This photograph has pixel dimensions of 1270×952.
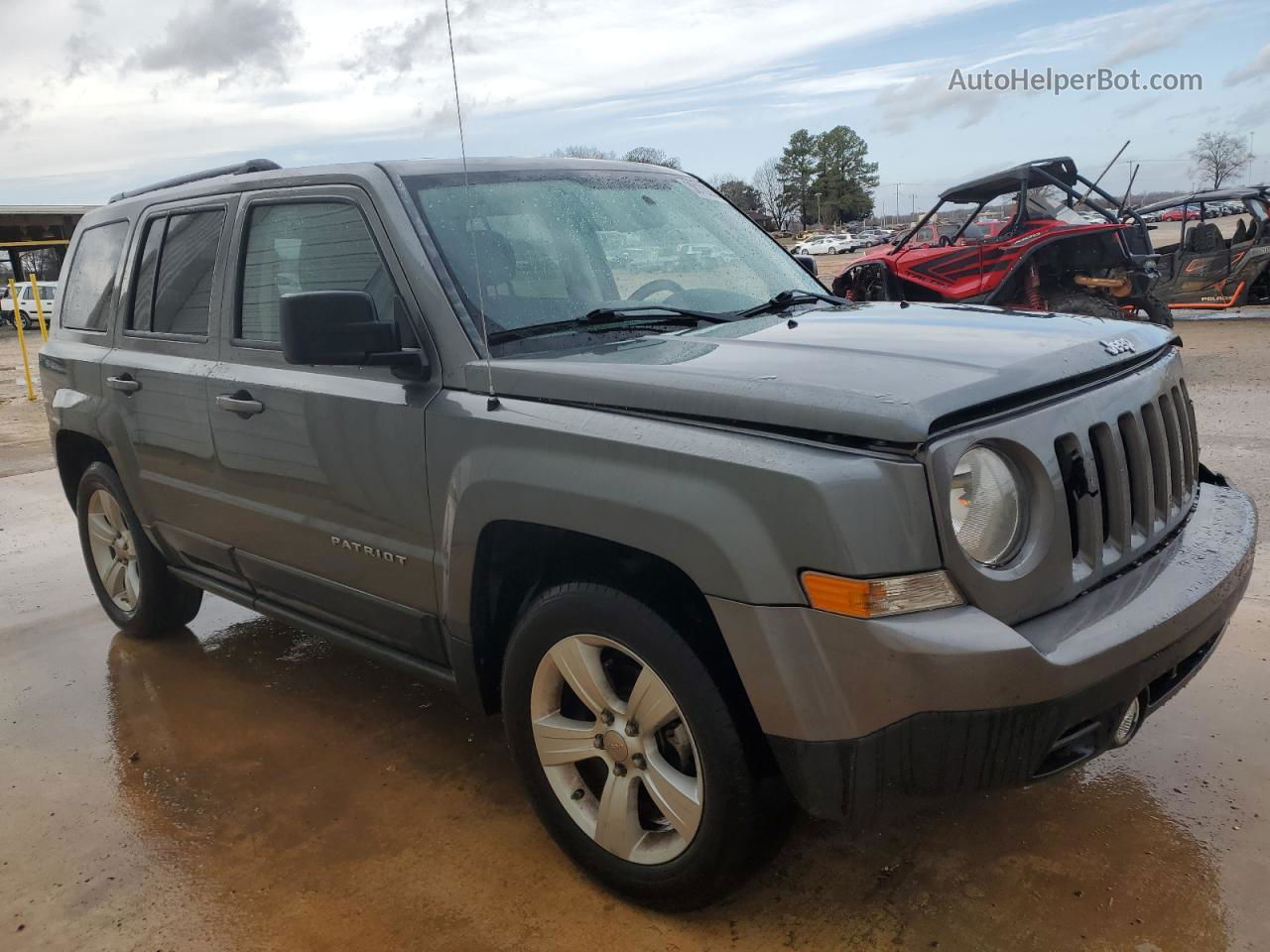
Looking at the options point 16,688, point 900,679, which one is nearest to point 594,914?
point 900,679

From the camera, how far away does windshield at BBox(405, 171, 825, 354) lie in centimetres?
300

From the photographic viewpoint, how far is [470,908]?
8.84 ft

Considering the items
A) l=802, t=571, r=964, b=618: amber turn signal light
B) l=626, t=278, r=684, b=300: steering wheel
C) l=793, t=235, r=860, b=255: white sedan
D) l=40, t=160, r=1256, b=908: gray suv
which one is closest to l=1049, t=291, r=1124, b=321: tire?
l=40, t=160, r=1256, b=908: gray suv

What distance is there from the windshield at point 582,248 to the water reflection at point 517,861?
143cm

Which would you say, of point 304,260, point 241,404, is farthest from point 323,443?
point 304,260

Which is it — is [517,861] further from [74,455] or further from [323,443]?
[74,455]

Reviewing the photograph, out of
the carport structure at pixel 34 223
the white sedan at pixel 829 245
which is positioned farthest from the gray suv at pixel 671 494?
the white sedan at pixel 829 245

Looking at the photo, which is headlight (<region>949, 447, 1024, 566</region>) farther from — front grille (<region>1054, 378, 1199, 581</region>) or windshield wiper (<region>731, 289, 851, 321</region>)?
windshield wiper (<region>731, 289, 851, 321</region>)

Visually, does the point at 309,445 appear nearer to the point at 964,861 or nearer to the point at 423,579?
the point at 423,579

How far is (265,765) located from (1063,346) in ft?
9.24

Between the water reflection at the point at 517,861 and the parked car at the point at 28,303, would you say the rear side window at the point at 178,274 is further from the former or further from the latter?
the parked car at the point at 28,303

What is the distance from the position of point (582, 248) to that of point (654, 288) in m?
0.26

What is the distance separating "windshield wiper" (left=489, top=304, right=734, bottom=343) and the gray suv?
11mm

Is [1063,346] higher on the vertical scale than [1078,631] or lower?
higher
